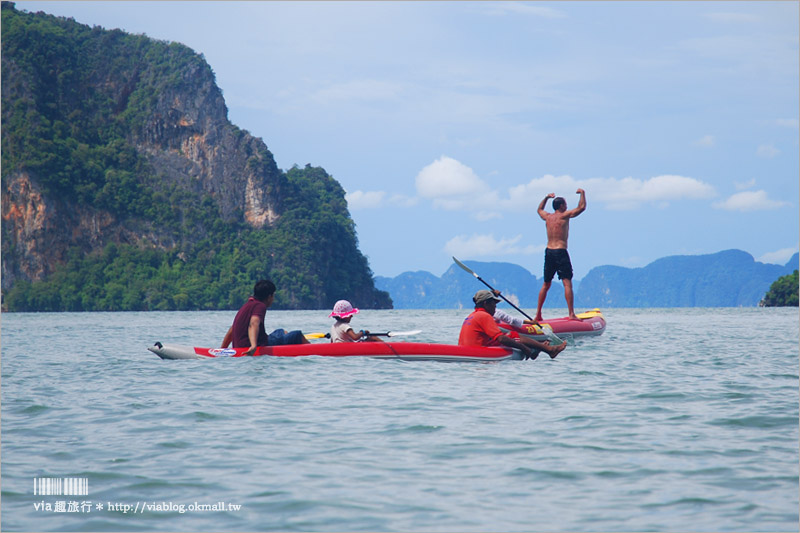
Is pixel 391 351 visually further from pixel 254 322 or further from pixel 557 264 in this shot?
pixel 557 264

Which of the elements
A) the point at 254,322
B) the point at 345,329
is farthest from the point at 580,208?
the point at 254,322

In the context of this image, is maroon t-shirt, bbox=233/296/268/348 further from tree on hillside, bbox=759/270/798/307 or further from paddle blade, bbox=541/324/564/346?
tree on hillside, bbox=759/270/798/307

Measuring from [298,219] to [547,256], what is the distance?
74.5m

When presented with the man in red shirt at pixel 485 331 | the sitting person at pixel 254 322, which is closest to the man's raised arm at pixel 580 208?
the man in red shirt at pixel 485 331

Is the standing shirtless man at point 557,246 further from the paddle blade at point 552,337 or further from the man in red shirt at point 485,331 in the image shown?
the man in red shirt at point 485,331

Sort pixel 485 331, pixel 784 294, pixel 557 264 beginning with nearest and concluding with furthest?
pixel 485 331 → pixel 557 264 → pixel 784 294

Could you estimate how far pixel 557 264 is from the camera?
14.0m

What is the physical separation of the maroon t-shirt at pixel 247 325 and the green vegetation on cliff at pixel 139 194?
217 feet

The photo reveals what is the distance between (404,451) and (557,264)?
9001mm

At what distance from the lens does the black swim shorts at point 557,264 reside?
13934mm

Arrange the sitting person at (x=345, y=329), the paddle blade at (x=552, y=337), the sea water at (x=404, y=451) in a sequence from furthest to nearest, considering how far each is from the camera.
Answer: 1. the paddle blade at (x=552, y=337)
2. the sitting person at (x=345, y=329)
3. the sea water at (x=404, y=451)

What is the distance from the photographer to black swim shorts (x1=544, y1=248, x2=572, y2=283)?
13.9 m

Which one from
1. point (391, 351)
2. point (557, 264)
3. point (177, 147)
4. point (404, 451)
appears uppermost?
point (177, 147)

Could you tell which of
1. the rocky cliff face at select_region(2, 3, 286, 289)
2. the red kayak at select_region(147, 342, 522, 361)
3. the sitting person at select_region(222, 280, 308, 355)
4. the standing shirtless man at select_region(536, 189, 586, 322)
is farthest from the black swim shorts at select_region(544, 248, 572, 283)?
the rocky cliff face at select_region(2, 3, 286, 289)
